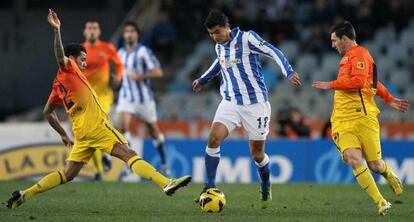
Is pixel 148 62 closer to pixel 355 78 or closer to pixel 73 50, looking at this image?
pixel 73 50

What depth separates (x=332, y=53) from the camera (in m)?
23.0

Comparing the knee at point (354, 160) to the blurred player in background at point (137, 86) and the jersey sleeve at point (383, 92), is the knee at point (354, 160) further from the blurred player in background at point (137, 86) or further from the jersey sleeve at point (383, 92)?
the blurred player in background at point (137, 86)

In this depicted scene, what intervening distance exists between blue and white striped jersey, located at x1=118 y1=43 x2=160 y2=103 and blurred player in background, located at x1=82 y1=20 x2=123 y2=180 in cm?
86

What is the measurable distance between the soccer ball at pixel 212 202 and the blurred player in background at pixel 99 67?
5.06m

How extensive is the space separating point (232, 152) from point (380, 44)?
21.5 ft

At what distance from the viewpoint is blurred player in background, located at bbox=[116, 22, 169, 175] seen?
16484mm

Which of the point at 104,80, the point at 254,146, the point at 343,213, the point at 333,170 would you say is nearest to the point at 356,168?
the point at 343,213

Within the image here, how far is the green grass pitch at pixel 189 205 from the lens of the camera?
10047 millimetres

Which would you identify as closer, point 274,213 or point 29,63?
point 274,213

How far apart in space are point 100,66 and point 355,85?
19.5ft

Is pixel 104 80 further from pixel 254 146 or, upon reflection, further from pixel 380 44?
pixel 380 44

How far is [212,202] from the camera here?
10523mm

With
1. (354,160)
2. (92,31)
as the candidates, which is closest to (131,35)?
(92,31)

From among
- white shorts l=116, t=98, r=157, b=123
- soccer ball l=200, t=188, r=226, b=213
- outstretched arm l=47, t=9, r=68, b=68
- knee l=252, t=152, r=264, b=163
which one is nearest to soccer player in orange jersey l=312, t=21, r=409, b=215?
knee l=252, t=152, r=264, b=163
